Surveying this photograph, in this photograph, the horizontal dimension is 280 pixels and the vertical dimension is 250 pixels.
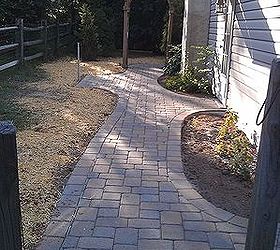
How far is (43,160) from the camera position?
435 centimetres

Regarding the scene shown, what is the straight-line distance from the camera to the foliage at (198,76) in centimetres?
891

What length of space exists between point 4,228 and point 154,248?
4.55 feet

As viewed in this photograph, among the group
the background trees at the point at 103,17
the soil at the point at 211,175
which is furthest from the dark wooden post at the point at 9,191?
the background trees at the point at 103,17

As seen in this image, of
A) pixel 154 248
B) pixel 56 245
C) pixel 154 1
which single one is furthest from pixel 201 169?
pixel 154 1

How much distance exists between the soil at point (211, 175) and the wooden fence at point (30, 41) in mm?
5601

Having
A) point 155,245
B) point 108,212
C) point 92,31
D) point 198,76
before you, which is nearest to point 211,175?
point 108,212

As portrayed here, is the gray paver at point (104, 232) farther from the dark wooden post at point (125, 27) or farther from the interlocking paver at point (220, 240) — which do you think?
the dark wooden post at point (125, 27)

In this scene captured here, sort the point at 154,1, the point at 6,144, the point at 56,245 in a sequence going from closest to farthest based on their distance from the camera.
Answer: the point at 6,144 < the point at 56,245 < the point at 154,1

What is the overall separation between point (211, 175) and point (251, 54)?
2.25 m

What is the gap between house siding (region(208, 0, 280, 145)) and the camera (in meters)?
4.73

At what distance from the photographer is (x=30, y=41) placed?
11.5 m

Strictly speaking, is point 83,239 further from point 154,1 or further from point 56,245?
point 154,1

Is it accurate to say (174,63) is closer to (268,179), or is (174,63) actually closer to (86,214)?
(86,214)

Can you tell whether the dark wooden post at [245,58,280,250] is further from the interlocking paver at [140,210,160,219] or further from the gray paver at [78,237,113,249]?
the interlocking paver at [140,210,160,219]
